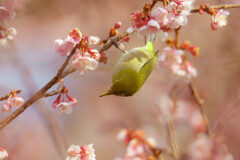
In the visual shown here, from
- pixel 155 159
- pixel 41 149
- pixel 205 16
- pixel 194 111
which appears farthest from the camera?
pixel 205 16

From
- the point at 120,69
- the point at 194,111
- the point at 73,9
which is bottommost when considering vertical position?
the point at 120,69

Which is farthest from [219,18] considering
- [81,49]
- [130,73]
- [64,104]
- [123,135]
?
[123,135]

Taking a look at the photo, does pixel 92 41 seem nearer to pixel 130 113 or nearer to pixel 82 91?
pixel 130 113

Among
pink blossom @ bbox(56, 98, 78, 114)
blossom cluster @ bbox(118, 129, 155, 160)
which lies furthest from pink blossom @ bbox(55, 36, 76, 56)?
blossom cluster @ bbox(118, 129, 155, 160)

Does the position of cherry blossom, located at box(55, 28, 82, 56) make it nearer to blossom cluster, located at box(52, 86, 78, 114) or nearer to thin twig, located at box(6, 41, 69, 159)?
blossom cluster, located at box(52, 86, 78, 114)

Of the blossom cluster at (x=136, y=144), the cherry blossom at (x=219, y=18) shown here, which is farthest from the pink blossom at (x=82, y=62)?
the blossom cluster at (x=136, y=144)

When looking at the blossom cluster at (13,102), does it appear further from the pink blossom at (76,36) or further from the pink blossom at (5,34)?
A: the pink blossom at (76,36)

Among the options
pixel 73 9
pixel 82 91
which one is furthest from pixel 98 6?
pixel 82 91
